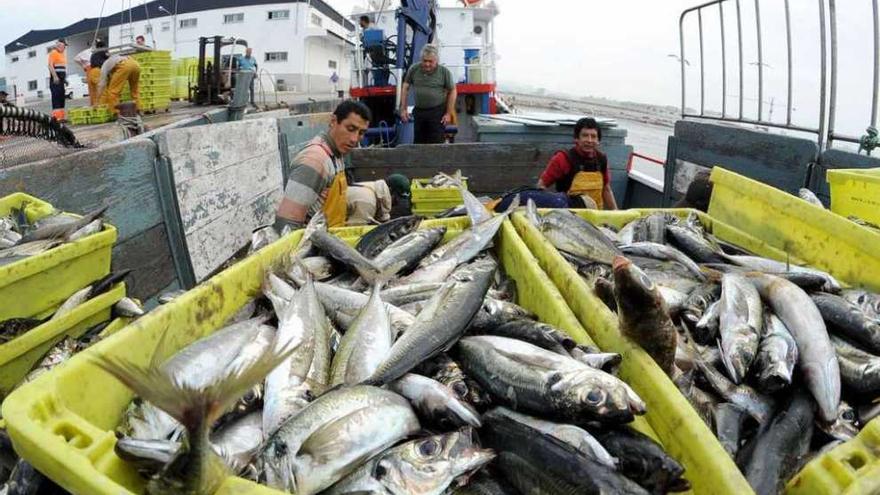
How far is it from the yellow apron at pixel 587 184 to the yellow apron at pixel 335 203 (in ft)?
7.48

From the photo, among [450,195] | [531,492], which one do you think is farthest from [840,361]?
[450,195]

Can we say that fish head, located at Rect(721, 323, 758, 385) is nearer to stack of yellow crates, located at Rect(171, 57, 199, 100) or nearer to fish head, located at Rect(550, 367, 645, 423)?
fish head, located at Rect(550, 367, 645, 423)

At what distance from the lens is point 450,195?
17.2 ft

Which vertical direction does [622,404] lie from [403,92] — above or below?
below

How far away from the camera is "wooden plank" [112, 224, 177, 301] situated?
3762mm

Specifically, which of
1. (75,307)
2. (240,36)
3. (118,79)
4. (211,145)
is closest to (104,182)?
(211,145)

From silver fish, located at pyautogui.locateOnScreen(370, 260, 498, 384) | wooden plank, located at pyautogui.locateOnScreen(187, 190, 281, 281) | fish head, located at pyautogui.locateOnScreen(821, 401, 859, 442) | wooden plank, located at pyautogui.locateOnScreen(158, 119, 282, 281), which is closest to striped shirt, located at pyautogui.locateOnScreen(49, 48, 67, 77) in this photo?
wooden plank, located at pyautogui.locateOnScreen(158, 119, 282, 281)

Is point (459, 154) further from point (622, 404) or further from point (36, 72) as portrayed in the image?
point (36, 72)

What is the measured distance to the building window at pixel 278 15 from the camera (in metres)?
38.3

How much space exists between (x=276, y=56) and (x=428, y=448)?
42003 mm

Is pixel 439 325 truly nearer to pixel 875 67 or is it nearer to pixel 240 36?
pixel 875 67

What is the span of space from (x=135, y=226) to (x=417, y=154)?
12.1 feet

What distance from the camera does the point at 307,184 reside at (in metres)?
4.11

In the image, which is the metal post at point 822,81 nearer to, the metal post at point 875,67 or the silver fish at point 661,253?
the metal post at point 875,67
